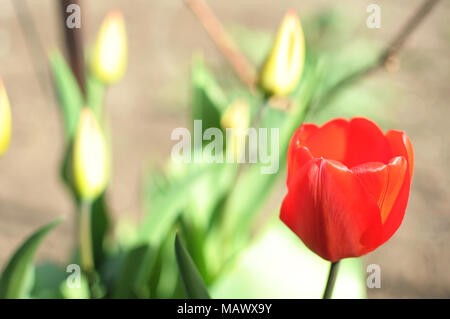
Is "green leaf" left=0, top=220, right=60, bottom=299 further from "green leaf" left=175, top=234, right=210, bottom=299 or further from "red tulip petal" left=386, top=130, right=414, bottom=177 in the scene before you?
"red tulip petal" left=386, top=130, right=414, bottom=177

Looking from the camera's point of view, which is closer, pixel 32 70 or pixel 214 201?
pixel 214 201

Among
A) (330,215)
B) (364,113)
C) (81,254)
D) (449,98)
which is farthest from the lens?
(449,98)

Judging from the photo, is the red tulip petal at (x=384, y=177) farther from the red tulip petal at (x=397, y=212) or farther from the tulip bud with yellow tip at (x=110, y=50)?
the tulip bud with yellow tip at (x=110, y=50)

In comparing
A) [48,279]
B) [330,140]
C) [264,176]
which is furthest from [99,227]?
[330,140]

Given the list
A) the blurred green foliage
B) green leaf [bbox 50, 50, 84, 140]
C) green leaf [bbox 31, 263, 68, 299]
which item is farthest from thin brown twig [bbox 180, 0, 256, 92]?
green leaf [bbox 31, 263, 68, 299]

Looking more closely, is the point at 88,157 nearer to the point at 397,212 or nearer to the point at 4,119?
the point at 4,119

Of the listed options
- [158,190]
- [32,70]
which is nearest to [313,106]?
[158,190]

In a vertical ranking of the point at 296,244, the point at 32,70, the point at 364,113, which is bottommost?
the point at 296,244
